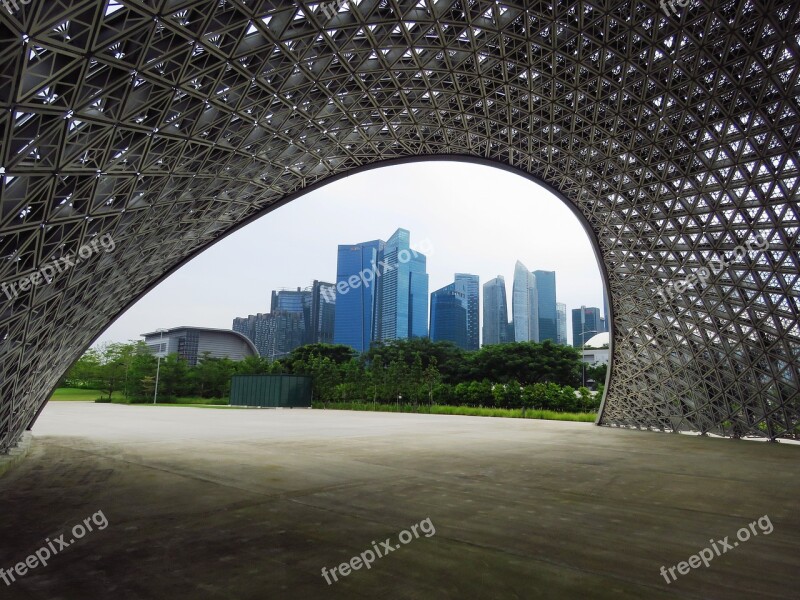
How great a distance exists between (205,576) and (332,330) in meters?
158

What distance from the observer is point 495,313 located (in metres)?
185

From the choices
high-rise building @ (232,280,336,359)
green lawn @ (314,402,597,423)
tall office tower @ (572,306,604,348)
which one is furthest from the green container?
tall office tower @ (572,306,604,348)

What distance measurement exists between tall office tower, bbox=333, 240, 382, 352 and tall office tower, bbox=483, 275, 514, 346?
2007 inches

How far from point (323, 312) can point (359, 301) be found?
16.6 metres

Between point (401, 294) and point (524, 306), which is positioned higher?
point (524, 306)

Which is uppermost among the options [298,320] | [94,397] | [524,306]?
[524,306]

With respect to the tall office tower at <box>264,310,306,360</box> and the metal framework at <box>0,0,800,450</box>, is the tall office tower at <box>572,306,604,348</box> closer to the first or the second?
the tall office tower at <box>264,310,306,360</box>

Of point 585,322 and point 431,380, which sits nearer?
point 431,380

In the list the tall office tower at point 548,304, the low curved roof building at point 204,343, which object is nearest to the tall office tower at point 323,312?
the low curved roof building at point 204,343

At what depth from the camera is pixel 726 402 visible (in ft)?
111

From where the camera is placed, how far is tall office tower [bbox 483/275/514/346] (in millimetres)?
181625

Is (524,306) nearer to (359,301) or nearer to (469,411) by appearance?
(359,301)

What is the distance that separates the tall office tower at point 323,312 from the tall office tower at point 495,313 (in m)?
60.3

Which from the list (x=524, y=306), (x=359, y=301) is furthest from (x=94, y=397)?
(x=524, y=306)
